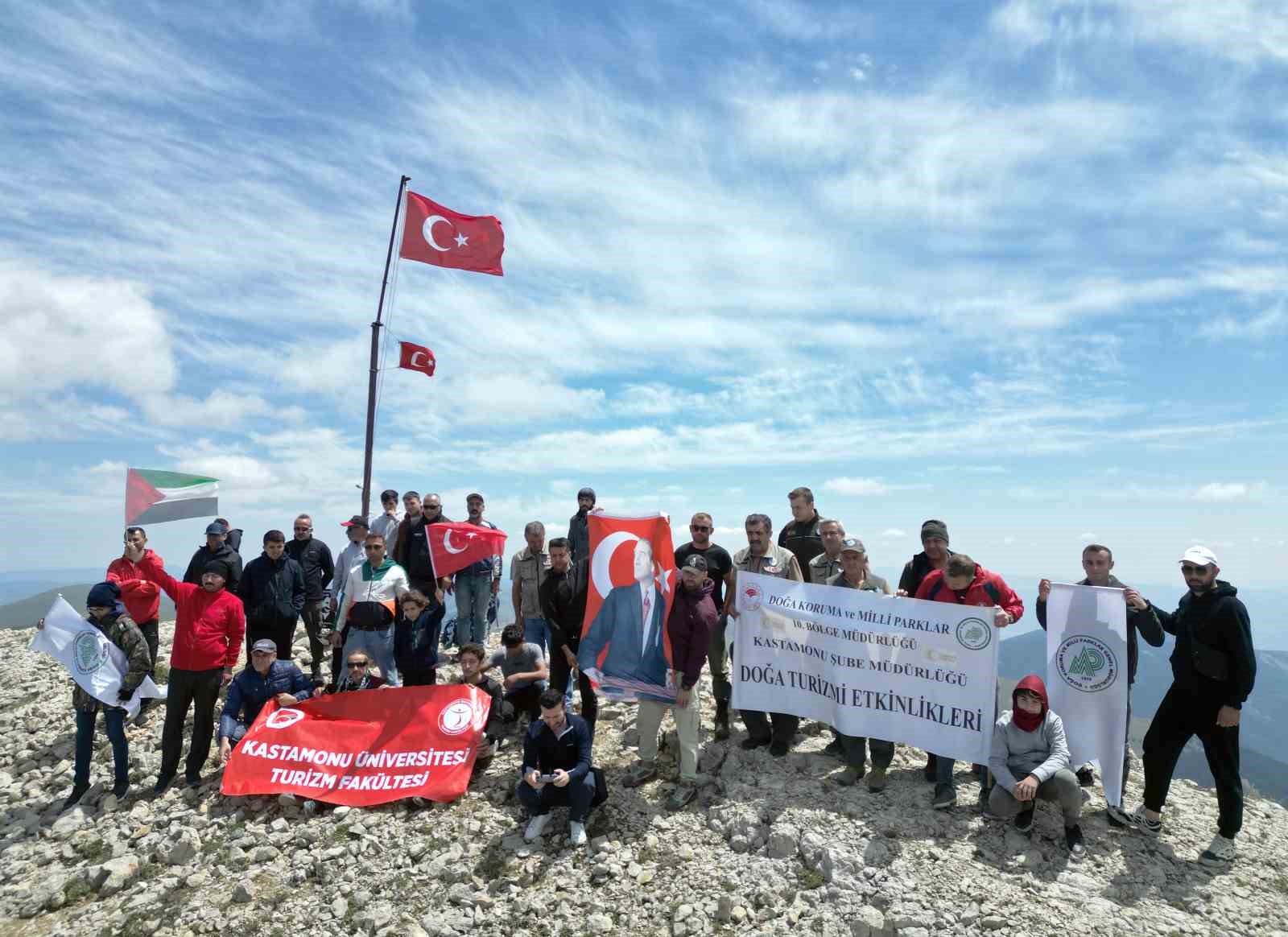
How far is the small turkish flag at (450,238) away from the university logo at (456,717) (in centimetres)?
955

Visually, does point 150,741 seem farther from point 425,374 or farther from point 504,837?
point 425,374

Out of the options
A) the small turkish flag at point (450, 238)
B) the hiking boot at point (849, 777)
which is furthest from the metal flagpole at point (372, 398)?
the hiking boot at point (849, 777)

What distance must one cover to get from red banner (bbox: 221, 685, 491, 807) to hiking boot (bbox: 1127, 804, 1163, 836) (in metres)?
7.62

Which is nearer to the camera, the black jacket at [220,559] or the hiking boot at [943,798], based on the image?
the hiking boot at [943,798]

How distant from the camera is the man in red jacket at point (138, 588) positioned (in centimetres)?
1086

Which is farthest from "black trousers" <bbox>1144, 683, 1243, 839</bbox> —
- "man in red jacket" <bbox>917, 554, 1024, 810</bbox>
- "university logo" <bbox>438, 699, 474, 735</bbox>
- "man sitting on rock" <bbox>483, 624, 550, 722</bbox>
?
"university logo" <bbox>438, 699, 474, 735</bbox>

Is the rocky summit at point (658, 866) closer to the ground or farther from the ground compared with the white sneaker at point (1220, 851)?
closer to the ground

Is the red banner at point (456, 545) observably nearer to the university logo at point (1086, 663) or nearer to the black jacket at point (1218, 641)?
the university logo at point (1086, 663)

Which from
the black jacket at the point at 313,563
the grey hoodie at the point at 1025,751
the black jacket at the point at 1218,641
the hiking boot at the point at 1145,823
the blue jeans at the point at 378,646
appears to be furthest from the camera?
the black jacket at the point at 313,563

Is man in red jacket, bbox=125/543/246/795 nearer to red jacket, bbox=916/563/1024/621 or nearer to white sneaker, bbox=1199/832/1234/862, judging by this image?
red jacket, bbox=916/563/1024/621

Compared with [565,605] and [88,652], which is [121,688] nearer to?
[88,652]

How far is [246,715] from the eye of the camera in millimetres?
10164

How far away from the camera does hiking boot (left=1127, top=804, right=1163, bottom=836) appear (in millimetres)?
7742

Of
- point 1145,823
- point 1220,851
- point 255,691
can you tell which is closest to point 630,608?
point 255,691
